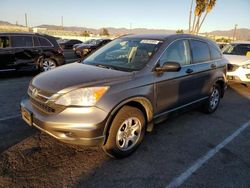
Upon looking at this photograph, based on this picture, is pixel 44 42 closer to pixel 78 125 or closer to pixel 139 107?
pixel 139 107

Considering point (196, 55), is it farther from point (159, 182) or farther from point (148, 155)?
point (159, 182)

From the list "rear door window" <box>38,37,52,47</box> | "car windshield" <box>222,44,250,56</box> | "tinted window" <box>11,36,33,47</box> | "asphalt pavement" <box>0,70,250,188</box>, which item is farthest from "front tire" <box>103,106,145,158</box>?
"car windshield" <box>222,44,250,56</box>

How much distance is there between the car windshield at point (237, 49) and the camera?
893cm

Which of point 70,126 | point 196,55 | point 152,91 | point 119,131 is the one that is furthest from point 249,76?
point 70,126

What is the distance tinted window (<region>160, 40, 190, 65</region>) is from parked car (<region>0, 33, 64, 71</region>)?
6.31m

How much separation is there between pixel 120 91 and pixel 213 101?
321 cm

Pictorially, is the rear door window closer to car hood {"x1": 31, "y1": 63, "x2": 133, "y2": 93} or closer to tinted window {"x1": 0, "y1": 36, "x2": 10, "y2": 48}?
tinted window {"x1": 0, "y1": 36, "x2": 10, "y2": 48}

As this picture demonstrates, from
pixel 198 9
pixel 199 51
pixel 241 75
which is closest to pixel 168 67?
pixel 199 51

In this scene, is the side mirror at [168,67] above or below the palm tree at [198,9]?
below

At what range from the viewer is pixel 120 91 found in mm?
2951

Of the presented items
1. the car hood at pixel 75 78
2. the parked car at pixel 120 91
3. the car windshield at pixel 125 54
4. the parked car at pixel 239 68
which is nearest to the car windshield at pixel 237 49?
the parked car at pixel 239 68

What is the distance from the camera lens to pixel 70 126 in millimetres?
2713

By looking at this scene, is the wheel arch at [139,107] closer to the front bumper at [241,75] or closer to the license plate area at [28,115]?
the license plate area at [28,115]

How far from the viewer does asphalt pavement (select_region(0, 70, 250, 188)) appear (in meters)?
2.76
